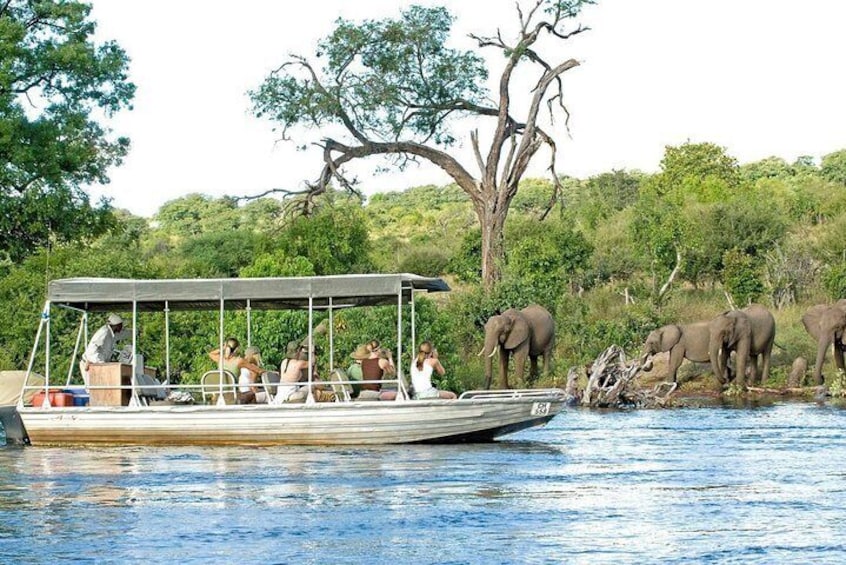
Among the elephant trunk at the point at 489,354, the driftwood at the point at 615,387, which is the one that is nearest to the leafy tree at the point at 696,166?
the elephant trunk at the point at 489,354

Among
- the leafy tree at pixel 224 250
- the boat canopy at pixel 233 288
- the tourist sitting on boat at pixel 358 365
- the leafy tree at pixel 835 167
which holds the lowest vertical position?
the tourist sitting on boat at pixel 358 365

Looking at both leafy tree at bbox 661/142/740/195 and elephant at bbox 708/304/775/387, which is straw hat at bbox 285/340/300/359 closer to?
elephant at bbox 708/304/775/387

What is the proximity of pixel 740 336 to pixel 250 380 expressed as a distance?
1564 centimetres

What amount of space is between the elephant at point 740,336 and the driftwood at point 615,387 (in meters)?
4.28

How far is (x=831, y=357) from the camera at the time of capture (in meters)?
37.2

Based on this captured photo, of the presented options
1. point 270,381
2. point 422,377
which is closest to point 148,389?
point 270,381

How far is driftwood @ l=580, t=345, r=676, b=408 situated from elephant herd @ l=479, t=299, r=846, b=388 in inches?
124

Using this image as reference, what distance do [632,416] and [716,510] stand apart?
12.4 meters

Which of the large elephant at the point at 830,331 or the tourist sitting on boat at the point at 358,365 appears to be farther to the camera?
the large elephant at the point at 830,331

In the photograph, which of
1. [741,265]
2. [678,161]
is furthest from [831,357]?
[678,161]

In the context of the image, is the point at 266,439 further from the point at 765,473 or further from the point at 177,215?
the point at 177,215

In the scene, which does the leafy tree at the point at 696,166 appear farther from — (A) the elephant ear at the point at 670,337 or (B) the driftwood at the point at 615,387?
(B) the driftwood at the point at 615,387

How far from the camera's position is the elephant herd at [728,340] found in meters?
35.2

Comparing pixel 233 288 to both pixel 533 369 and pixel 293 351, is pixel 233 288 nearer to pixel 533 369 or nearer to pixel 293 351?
pixel 293 351
